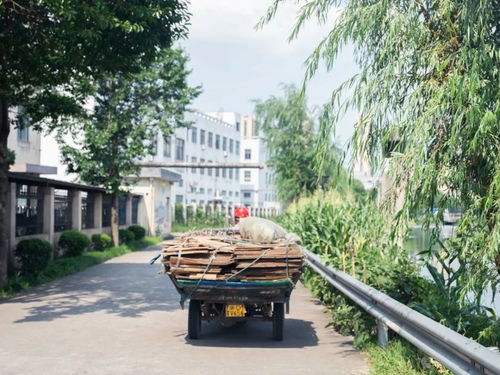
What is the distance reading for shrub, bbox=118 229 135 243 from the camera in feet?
101

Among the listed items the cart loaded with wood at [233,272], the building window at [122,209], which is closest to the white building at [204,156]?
the building window at [122,209]

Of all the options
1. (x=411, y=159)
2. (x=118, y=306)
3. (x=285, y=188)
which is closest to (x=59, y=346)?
(x=118, y=306)

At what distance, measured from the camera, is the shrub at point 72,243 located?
2188cm

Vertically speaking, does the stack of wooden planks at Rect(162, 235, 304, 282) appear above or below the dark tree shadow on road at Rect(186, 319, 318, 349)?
above

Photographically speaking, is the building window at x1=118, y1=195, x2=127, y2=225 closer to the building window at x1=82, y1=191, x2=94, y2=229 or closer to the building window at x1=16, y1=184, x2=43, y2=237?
the building window at x1=82, y1=191, x2=94, y2=229

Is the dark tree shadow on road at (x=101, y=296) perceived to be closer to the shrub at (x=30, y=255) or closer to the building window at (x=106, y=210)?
the shrub at (x=30, y=255)

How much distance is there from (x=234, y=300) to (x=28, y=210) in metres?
12.2

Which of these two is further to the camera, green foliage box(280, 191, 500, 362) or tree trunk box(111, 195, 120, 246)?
tree trunk box(111, 195, 120, 246)

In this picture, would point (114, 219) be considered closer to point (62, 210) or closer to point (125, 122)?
point (125, 122)

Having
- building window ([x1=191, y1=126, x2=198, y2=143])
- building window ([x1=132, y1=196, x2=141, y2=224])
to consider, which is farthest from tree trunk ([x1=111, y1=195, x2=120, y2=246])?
building window ([x1=191, y1=126, x2=198, y2=143])

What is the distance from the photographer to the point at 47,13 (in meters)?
13.2

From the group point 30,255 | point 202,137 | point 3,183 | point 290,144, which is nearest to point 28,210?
point 30,255

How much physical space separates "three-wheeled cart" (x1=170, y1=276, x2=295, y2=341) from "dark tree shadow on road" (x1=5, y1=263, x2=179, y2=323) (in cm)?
273

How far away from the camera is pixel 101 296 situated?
46.4 ft
